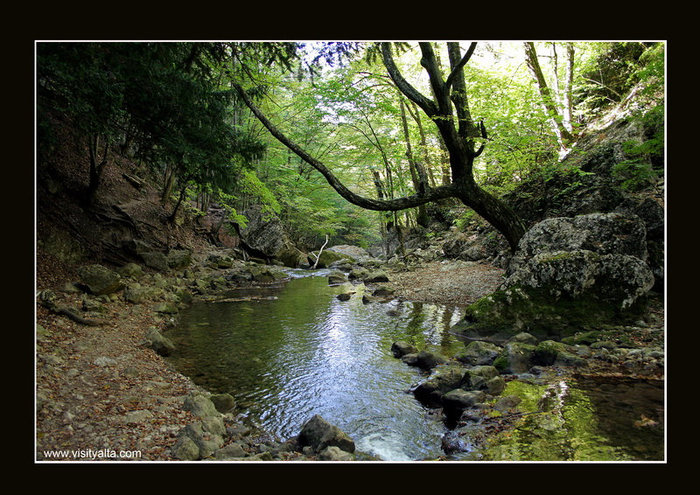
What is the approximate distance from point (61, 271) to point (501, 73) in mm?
14309

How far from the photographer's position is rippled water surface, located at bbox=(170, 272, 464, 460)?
3.94 metres

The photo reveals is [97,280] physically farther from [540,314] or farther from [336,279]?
[336,279]

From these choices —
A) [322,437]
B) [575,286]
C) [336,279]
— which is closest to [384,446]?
[322,437]

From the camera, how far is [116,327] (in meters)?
6.17

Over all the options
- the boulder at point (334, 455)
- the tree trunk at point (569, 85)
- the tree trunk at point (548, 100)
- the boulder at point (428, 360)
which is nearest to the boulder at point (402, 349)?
the boulder at point (428, 360)

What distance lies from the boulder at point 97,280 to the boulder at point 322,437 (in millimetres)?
6198

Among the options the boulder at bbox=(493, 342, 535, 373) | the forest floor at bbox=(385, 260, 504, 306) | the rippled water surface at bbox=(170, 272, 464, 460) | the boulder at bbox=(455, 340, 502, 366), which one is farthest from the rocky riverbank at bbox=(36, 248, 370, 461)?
the forest floor at bbox=(385, 260, 504, 306)

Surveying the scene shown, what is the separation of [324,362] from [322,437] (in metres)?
2.54

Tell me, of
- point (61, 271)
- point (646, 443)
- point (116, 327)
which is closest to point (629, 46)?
point (646, 443)

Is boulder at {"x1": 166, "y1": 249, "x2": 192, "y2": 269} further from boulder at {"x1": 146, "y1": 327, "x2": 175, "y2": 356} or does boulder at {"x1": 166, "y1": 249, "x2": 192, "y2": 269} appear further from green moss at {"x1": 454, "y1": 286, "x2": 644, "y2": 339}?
green moss at {"x1": 454, "y1": 286, "x2": 644, "y2": 339}

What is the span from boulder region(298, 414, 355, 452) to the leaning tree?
455 centimetres

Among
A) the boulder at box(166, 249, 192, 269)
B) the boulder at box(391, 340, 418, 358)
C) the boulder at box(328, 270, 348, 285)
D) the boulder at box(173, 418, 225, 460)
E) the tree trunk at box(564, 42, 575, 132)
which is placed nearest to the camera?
the boulder at box(173, 418, 225, 460)

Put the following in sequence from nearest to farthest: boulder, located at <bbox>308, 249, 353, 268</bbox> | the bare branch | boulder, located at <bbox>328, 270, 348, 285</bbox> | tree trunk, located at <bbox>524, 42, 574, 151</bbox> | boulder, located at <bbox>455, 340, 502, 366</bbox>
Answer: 1. boulder, located at <bbox>455, 340, 502, 366</bbox>
2. the bare branch
3. tree trunk, located at <bbox>524, 42, 574, 151</bbox>
4. boulder, located at <bbox>328, 270, 348, 285</bbox>
5. boulder, located at <bbox>308, 249, 353, 268</bbox>
